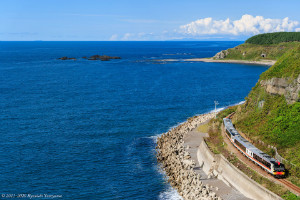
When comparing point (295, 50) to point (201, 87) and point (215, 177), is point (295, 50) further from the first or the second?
point (201, 87)

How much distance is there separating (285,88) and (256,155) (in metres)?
16.3

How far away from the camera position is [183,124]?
70.7m

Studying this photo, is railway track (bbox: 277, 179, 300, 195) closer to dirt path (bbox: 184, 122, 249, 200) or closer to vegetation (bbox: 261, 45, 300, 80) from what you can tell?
dirt path (bbox: 184, 122, 249, 200)

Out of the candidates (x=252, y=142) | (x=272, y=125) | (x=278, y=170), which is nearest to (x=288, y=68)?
(x=272, y=125)

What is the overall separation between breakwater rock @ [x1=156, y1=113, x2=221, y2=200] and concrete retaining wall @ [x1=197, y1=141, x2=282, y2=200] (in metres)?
2.33

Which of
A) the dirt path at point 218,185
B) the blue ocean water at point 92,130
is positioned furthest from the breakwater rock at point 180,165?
the blue ocean water at point 92,130

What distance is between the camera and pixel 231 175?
4128 cm

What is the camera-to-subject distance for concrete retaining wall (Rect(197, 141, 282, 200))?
3572 centimetres

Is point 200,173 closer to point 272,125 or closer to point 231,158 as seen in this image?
point 231,158

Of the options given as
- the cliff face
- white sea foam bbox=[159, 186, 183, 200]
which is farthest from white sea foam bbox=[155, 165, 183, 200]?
the cliff face

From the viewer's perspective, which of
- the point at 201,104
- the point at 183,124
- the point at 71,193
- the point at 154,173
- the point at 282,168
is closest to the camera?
the point at 282,168

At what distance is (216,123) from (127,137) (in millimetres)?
18908

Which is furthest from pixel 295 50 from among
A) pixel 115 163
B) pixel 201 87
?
pixel 201 87

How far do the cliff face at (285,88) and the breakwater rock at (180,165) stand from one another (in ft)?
60.5
